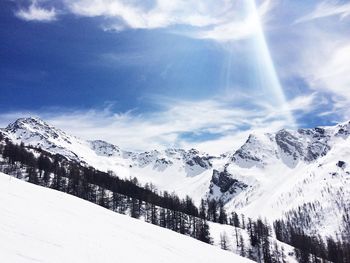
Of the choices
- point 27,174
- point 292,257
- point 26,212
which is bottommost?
point 292,257

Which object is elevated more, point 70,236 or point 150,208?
point 70,236

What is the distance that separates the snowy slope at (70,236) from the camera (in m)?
13.9

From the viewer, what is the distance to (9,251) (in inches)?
484

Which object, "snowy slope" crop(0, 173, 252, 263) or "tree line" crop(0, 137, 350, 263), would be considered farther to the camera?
"tree line" crop(0, 137, 350, 263)

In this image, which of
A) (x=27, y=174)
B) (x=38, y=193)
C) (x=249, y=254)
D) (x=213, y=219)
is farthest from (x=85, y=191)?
(x=38, y=193)

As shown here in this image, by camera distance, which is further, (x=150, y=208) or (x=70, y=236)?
(x=150, y=208)

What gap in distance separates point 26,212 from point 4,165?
516 ft

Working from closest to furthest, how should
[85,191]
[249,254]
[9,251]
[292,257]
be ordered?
1. [9,251]
2. [249,254]
3. [292,257]
4. [85,191]

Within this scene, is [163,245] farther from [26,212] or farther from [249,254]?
[249,254]

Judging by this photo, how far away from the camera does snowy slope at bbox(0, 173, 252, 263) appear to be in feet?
45.7

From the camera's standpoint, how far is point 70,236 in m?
17.5

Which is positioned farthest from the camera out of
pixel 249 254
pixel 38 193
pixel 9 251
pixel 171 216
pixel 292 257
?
pixel 171 216

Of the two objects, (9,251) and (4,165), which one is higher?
(4,165)

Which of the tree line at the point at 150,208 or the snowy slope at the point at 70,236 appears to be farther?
the tree line at the point at 150,208
